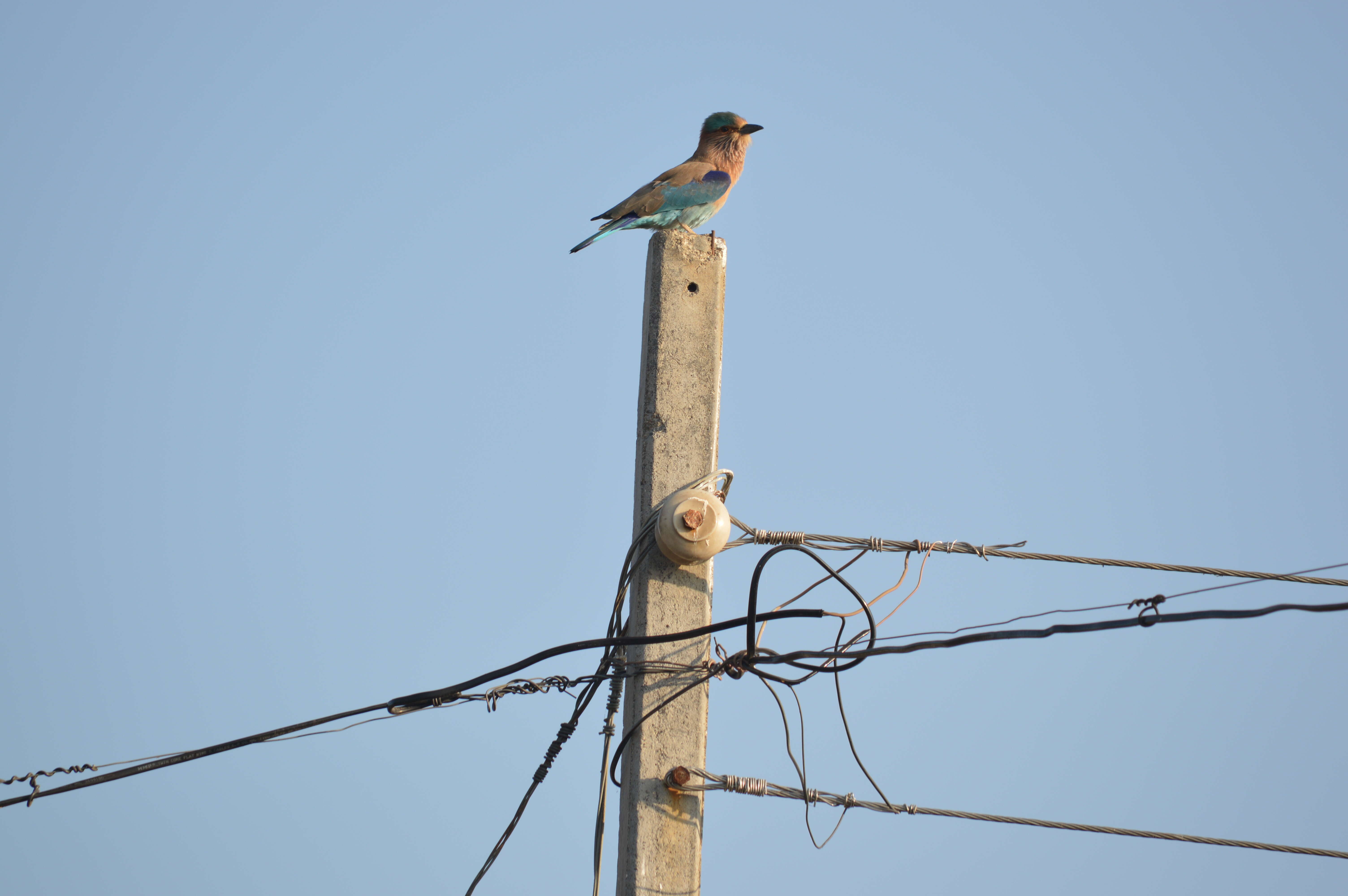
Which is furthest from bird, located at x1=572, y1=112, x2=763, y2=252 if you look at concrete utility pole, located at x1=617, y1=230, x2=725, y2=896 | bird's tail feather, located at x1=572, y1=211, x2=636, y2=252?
concrete utility pole, located at x1=617, y1=230, x2=725, y2=896

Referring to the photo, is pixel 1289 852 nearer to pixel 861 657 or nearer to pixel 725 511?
pixel 861 657

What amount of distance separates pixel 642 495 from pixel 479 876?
5.14ft

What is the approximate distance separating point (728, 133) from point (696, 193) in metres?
1.26

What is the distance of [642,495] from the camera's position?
4.32m

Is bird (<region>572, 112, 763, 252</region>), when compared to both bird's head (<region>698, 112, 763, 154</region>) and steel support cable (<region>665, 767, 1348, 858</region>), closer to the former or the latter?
bird's head (<region>698, 112, 763, 154</region>)

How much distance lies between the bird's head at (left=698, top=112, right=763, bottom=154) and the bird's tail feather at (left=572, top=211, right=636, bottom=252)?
55.3 inches

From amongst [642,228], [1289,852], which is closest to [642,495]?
[1289,852]

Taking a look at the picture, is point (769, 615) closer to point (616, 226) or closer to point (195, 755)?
point (195, 755)

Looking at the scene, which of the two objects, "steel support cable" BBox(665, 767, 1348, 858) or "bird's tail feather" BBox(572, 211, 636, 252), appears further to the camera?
"bird's tail feather" BBox(572, 211, 636, 252)

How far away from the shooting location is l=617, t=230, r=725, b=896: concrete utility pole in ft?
13.3

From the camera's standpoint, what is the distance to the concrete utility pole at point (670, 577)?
160 inches

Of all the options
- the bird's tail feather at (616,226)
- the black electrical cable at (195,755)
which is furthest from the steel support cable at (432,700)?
the bird's tail feather at (616,226)

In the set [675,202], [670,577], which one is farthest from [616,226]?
[670,577]

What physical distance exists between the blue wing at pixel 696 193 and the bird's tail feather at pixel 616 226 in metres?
0.19
